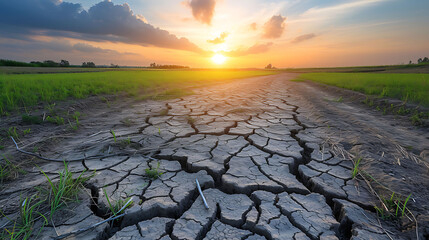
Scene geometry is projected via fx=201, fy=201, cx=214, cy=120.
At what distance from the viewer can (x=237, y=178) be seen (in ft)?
5.21

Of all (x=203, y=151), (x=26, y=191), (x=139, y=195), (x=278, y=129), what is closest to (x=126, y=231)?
(x=139, y=195)

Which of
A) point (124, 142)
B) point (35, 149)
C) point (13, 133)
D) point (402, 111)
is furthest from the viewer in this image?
point (402, 111)

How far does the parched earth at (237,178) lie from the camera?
44.5 inches

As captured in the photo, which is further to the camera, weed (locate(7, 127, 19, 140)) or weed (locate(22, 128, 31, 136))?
weed (locate(22, 128, 31, 136))

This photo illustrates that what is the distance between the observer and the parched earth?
1130mm

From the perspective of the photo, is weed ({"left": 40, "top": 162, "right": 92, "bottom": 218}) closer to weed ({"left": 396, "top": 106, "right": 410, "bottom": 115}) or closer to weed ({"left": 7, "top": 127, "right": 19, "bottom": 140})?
weed ({"left": 7, "top": 127, "right": 19, "bottom": 140})

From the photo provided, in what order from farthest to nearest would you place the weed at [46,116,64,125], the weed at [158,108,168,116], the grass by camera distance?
the weed at [158,108,168,116]
the weed at [46,116,64,125]
the grass

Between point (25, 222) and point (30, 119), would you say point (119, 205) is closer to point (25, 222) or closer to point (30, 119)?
point (25, 222)

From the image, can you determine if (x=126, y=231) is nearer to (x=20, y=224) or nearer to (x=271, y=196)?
(x=20, y=224)

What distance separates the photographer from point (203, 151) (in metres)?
2.04

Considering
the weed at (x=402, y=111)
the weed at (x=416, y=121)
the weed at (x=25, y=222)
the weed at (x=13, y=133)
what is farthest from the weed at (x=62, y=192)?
the weed at (x=402, y=111)

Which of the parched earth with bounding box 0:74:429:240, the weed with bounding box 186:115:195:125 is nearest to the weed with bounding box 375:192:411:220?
the parched earth with bounding box 0:74:429:240

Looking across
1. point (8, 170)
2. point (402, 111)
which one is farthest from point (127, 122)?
point (402, 111)

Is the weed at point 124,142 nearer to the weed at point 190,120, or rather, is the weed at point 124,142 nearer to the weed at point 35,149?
the weed at point 35,149
